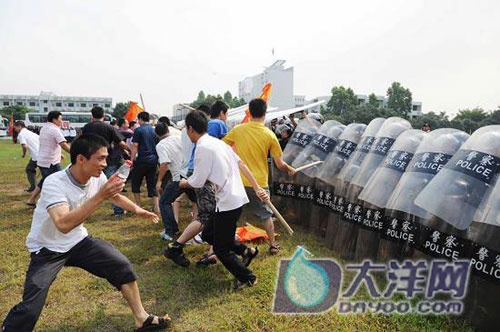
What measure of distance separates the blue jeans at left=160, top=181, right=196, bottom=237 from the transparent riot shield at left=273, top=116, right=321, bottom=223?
1.87 m

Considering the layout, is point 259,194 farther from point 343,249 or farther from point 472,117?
point 472,117

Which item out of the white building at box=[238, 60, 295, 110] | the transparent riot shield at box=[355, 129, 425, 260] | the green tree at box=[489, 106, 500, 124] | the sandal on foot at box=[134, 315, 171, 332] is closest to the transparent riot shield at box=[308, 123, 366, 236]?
the transparent riot shield at box=[355, 129, 425, 260]

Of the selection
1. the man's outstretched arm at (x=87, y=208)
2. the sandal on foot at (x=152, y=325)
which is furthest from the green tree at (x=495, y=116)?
the man's outstretched arm at (x=87, y=208)

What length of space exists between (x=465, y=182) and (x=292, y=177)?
10.5 ft

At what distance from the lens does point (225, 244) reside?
11.8ft

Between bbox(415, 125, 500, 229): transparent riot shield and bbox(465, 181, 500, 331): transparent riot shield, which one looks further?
bbox(415, 125, 500, 229): transparent riot shield

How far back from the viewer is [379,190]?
4125mm

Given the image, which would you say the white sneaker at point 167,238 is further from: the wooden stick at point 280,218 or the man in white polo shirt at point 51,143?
the man in white polo shirt at point 51,143

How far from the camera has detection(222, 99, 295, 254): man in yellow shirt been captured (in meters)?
4.58

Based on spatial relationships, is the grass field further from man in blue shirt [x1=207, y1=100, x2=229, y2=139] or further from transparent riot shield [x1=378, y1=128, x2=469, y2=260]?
man in blue shirt [x1=207, y1=100, x2=229, y2=139]

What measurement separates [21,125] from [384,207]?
932 centimetres

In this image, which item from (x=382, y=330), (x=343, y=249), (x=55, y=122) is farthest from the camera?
(x=55, y=122)

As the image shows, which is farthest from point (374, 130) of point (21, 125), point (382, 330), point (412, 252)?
point (21, 125)

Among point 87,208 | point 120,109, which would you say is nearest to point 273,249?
point 87,208
